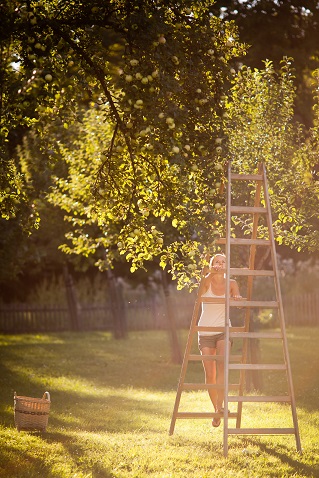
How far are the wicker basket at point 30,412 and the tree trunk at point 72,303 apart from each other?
23.9 metres

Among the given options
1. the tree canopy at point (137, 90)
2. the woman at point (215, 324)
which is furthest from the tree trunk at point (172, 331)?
the tree canopy at point (137, 90)

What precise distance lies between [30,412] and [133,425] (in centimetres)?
217

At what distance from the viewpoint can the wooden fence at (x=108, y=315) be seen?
34844 mm

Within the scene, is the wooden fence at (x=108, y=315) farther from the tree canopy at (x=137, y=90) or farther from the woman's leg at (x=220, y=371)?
the tree canopy at (x=137, y=90)

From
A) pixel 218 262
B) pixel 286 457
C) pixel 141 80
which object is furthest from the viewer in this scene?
pixel 218 262

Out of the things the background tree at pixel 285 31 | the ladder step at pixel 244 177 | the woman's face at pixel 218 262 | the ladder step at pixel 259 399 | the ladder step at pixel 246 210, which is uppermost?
the background tree at pixel 285 31

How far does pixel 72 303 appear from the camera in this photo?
35406 millimetres

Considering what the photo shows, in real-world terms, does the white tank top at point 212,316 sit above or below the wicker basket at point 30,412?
above

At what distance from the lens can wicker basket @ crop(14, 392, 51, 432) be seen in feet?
35.6

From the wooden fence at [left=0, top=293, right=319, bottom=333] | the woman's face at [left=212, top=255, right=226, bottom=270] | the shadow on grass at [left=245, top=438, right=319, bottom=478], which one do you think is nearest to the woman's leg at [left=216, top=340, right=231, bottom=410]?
the shadow on grass at [left=245, top=438, right=319, bottom=478]

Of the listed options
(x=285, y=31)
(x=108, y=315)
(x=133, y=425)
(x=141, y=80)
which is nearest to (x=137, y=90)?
(x=141, y=80)

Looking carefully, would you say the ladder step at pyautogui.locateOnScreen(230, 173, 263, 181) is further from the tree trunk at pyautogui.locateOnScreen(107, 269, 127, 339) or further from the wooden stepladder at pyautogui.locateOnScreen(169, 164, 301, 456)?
the tree trunk at pyautogui.locateOnScreen(107, 269, 127, 339)

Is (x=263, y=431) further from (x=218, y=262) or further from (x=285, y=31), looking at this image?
(x=285, y=31)

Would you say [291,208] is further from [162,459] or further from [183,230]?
[162,459]
